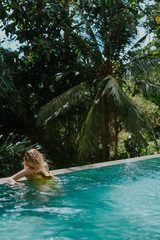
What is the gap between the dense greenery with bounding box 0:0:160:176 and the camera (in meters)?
9.64

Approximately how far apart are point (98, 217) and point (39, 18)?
653 centimetres

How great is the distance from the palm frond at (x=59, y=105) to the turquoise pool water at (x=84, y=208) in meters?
3.04

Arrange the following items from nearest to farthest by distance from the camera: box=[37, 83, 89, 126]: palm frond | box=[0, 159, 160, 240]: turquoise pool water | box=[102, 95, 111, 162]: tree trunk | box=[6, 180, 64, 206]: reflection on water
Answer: box=[0, 159, 160, 240]: turquoise pool water, box=[6, 180, 64, 206]: reflection on water, box=[37, 83, 89, 126]: palm frond, box=[102, 95, 111, 162]: tree trunk

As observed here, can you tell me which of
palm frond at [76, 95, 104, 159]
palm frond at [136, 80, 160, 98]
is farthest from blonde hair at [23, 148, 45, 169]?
palm frond at [136, 80, 160, 98]

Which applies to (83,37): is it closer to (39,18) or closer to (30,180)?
(39,18)

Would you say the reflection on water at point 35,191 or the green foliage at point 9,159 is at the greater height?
the green foliage at point 9,159

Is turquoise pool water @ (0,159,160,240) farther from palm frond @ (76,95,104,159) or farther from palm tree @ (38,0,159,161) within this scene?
palm tree @ (38,0,159,161)

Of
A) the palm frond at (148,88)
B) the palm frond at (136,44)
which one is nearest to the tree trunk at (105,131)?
the palm frond at (148,88)

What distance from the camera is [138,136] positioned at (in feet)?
30.9

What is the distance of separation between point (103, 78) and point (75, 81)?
3.87 ft

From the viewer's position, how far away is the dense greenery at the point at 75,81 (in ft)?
31.6

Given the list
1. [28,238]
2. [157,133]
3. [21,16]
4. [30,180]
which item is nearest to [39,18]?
[21,16]

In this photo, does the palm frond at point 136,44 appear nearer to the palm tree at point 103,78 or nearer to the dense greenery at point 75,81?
the dense greenery at point 75,81

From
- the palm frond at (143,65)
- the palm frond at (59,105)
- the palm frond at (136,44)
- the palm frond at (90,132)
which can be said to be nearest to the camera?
the palm frond at (90,132)
